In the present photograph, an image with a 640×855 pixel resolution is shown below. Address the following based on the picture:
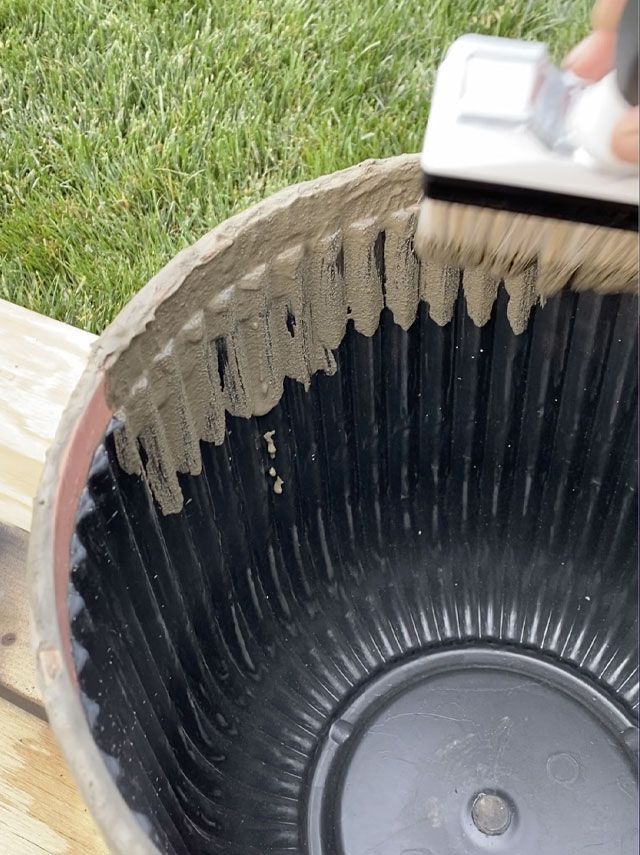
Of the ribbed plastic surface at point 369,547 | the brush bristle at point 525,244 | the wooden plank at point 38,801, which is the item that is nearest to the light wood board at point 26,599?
the wooden plank at point 38,801

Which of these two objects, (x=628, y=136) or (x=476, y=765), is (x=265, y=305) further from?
(x=476, y=765)

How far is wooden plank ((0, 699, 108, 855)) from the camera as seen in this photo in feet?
2.85

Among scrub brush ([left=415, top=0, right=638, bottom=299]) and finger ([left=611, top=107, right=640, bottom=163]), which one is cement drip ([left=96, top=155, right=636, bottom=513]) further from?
finger ([left=611, top=107, right=640, bottom=163])

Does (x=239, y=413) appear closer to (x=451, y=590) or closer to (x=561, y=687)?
(x=451, y=590)

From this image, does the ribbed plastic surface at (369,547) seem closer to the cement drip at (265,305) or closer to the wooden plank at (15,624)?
the cement drip at (265,305)

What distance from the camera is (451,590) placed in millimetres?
1107

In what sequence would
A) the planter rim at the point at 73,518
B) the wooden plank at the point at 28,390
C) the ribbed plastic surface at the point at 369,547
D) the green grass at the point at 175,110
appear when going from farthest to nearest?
the green grass at the point at 175,110 < the wooden plank at the point at 28,390 < the ribbed plastic surface at the point at 369,547 < the planter rim at the point at 73,518

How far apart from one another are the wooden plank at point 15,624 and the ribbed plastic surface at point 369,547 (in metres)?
0.17

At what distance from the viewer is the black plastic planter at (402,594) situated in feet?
2.86

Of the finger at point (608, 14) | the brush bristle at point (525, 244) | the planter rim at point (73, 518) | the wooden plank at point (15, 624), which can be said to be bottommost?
the wooden plank at point (15, 624)

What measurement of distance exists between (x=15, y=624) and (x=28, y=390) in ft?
0.82

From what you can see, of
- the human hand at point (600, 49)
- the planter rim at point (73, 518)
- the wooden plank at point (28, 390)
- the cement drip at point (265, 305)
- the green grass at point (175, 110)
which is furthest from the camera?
the green grass at point (175, 110)

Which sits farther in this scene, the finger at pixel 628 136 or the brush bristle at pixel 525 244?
the brush bristle at pixel 525 244

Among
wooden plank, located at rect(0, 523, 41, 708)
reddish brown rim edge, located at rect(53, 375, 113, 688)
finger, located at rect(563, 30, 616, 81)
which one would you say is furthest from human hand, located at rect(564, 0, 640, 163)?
wooden plank, located at rect(0, 523, 41, 708)
